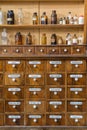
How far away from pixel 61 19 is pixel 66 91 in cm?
108

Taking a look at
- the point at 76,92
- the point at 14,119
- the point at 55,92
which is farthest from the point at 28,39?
the point at 14,119

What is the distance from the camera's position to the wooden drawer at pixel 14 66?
354 centimetres

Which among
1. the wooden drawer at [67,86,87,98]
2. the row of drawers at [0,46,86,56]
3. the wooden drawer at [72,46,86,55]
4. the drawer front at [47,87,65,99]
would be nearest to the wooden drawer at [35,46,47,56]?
the row of drawers at [0,46,86,56]

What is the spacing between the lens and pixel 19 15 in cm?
399

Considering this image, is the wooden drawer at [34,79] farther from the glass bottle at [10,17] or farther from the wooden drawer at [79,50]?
the glass bottle at [10,17]

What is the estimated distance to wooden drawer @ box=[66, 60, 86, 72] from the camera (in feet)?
11.5

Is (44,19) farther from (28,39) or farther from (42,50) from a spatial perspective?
(42,50)

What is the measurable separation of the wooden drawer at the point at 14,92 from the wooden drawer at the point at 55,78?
0.38 meters

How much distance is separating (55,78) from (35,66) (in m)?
0.30

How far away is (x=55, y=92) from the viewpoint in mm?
3539

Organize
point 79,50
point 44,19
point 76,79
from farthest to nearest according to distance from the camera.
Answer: point 44,19 → point 79,50 → point 76,79

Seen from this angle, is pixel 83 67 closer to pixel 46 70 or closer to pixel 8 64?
pixel 46 70

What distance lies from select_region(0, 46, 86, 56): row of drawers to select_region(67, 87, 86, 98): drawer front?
19.0 inches

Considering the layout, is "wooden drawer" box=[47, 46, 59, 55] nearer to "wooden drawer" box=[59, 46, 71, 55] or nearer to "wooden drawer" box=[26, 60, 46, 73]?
"wooden drawer" box=[59, 46, 71, 55]
